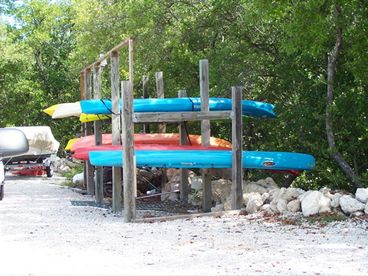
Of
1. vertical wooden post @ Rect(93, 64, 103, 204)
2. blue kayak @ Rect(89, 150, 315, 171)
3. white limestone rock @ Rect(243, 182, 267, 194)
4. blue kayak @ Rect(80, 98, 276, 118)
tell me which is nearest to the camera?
blue kayak @ Rect(89, 150, 315, 171)

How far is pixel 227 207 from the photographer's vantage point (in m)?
11.6

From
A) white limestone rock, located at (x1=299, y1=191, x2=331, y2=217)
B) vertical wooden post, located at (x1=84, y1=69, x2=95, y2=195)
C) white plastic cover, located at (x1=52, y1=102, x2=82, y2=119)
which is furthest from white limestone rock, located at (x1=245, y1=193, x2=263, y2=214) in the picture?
white plastic cover, located at (x1=52, y1=102, x2=82, y2=119)

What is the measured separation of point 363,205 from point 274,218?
1.37 meters

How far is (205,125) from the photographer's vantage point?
12.3m

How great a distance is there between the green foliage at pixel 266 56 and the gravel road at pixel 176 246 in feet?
11.8

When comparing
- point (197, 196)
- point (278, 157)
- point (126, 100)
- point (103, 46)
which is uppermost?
point (103, 46)

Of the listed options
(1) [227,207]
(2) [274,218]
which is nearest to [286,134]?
(1) [227,207]

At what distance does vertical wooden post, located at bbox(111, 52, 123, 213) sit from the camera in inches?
464

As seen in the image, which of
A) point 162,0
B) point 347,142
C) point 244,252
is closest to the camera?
point 244,252

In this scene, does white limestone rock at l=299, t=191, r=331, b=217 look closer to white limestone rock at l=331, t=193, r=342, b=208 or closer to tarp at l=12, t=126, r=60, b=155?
white limestone rock at l=331, t=193, r=342, b=208

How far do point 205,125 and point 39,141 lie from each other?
431 inches

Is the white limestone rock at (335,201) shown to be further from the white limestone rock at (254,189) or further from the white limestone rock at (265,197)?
the white limestone rock at (254,189)

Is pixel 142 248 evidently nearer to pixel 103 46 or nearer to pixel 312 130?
pixel 312 130

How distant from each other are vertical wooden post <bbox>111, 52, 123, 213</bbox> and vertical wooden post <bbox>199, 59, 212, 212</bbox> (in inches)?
62.5
